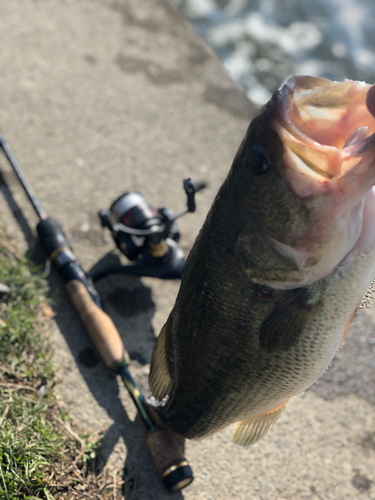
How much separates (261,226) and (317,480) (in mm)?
2043

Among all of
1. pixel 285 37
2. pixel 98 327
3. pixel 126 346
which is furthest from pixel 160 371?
pixel 285 37

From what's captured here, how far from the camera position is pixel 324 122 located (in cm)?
145

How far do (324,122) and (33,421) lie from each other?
2137 mm

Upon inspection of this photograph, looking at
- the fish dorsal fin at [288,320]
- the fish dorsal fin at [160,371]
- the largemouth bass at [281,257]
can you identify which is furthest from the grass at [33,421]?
the fish dorsal fin at [288,320]

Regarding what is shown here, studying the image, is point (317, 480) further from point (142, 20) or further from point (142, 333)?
point (142, 20)

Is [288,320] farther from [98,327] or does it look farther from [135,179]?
[135,179]

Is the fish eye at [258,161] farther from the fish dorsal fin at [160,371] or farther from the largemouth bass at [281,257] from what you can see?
the fish dorsal fin at [160,371]

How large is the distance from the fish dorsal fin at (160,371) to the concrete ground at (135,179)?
740mm

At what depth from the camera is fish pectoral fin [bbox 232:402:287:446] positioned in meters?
2.26

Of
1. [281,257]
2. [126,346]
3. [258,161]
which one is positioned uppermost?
[258,161]

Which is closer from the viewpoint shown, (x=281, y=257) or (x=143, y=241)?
(x=281, y=257)

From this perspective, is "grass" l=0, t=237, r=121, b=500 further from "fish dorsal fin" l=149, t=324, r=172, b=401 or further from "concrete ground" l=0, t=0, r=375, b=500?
"fish dorsal fin" l=149, t=324, r=172, b=401

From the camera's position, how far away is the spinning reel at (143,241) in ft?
10.6

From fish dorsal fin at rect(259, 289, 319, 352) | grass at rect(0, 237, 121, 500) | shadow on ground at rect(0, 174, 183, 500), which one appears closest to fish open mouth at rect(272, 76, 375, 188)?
fish dorsal fin at rect(259, 289, 319, 352)
